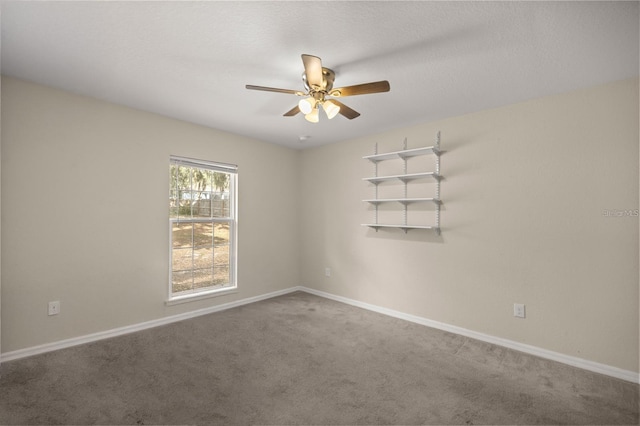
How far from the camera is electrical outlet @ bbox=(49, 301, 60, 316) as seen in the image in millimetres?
2713

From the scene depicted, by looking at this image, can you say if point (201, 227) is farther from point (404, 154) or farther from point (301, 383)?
point (404, 154)

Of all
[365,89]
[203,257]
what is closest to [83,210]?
[203,257]

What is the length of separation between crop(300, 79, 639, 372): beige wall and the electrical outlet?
3.34 m

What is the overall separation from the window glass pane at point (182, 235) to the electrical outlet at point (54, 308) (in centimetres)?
116

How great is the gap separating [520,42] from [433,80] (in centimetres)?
65

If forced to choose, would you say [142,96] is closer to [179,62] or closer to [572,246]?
[179,62]

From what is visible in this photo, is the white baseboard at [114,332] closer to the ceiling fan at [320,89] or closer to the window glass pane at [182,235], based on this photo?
the window glass pane at [182,235]

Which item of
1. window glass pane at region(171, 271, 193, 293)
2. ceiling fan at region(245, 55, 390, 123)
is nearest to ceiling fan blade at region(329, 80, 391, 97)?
ceiling fan at region(245, 55, 390, 123)

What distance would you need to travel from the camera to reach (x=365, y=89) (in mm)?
2055

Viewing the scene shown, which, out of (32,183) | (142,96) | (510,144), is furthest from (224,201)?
(510,144)

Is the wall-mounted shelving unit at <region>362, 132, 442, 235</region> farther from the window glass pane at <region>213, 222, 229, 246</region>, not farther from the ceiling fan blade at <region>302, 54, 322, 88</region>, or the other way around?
the window glass pane at <region>213, 222, 229, 246</region>

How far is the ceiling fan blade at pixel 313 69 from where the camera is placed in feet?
5.83

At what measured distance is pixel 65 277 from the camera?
110 inches

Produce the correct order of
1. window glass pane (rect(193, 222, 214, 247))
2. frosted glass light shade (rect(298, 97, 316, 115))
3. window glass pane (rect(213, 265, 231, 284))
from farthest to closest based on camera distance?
window glass pane (rect(213, 265, 231, 284)), window glass pane (rect(193, 222, 214, 247)), frosted glass light shade (rect(298, 97, 316, 115))
